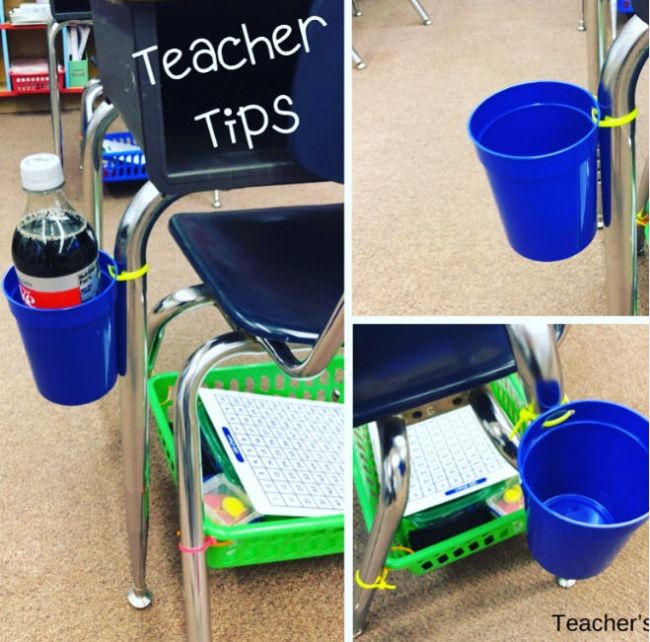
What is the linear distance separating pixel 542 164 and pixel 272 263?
1.11ft

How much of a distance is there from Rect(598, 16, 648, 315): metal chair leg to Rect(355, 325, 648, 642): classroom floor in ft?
1.46

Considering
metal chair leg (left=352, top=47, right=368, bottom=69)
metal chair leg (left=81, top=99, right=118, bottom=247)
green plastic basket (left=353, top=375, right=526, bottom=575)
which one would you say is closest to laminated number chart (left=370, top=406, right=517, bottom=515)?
green plastic basket (left=353, top=375, right=526, bottom=575)

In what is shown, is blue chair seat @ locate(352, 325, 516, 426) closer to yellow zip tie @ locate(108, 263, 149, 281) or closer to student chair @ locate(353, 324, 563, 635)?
student chair @ locate(353, 324, 563, 635)

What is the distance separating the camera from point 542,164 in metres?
0.71

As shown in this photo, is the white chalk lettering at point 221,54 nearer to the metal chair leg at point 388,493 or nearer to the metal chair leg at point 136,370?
the metal chair leg at point 136,370

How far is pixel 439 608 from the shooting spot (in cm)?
116

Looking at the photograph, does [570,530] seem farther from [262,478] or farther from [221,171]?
[262,478]

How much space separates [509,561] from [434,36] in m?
1.77

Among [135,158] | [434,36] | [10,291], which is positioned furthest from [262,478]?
[434,36]

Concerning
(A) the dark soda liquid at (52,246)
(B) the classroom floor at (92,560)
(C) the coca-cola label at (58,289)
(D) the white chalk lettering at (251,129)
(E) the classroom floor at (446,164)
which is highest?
(D) the white chalk lettering at (251,129)

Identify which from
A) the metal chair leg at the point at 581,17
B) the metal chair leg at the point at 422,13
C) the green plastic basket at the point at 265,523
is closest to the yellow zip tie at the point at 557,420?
the green plastic basket at the point at 265,523

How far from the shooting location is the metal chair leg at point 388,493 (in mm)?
950

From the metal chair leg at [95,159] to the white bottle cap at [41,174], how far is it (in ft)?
0.98

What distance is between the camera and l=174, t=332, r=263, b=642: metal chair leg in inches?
34.1
